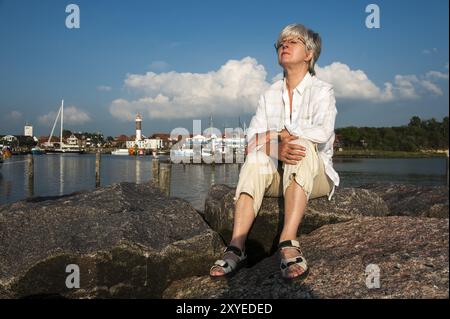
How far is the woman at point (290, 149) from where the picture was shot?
3.03 metres

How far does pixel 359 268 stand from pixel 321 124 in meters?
1.16

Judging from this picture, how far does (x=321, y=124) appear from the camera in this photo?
3309 mm

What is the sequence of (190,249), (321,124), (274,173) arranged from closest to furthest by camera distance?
1. (321,124)
2. (274,173)
3. (190,249)

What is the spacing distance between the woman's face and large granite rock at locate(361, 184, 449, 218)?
2570 millimetres

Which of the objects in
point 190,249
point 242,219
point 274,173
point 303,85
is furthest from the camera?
point 190,249

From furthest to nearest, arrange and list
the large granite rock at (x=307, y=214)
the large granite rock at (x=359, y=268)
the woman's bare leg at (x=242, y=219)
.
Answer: the large granite rock at (x=307, y=214), the woman's bare leg at (x=242, y=219), the large granite rock at (x=359, y=268)

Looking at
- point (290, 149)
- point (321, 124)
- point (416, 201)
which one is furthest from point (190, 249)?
point (416, 201)

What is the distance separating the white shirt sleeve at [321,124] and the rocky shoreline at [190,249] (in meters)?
0.92

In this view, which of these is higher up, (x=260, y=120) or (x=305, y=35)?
(x=305, y=35)

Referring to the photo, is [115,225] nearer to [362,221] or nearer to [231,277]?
[231,277]

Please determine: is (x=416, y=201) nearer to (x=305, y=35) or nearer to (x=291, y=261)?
(x=305, y=35)

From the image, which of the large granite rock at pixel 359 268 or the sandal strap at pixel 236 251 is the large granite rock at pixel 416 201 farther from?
the sandal strap at pixel 236 251
